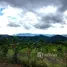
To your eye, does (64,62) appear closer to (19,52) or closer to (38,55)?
(38,55)

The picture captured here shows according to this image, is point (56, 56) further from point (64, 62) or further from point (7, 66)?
point (7, 66)

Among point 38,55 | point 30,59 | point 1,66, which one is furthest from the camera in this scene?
point 38,55

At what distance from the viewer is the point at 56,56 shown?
7769 cm

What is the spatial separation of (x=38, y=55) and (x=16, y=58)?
846 cm

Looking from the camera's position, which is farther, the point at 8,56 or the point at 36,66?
the point at 8,56

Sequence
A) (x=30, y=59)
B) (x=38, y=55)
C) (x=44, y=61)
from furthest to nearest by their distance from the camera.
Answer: (x=38, y=55) → (x=30, y=59) → (x=44, y=61)

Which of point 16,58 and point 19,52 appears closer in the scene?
point 16,58

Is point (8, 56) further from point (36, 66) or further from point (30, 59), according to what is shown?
point (36, 66)

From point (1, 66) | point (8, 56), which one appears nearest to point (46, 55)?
point (8, 56)

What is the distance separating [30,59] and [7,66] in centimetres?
1108

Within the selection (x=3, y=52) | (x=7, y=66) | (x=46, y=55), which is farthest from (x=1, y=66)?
(x=46, y=55)

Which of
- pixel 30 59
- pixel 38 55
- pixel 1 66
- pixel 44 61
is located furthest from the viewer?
pixel 38 55

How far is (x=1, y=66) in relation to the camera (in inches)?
2564

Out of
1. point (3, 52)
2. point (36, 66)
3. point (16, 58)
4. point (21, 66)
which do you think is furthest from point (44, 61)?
point (3, 52)
